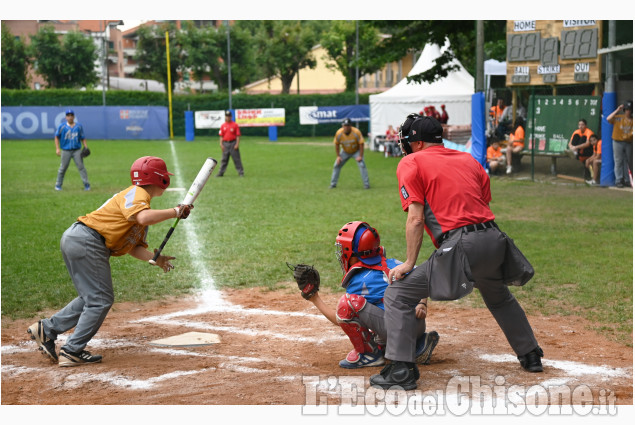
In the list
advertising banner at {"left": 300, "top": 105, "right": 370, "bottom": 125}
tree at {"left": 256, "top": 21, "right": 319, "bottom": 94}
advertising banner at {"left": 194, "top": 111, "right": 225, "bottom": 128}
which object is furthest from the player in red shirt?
tree at {"left": 256, "top": 21, "right": 319, "bottom": 94}

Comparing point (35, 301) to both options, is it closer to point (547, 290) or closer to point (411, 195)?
point (411, 195)

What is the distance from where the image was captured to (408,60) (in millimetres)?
76312

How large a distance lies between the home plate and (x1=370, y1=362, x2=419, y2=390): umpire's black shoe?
1.93 m

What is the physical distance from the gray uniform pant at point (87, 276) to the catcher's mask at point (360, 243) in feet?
6.38

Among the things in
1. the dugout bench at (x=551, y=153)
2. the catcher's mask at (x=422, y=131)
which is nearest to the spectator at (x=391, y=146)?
the dugout bench at (x=551, y=153)

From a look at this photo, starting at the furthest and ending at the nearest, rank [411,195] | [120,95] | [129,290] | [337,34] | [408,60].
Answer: [408,60] < [337,34] < [120,95] < [129,290] < [411,195]

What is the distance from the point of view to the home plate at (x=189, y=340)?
6789 millimetres

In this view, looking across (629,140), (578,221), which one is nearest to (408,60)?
(629,140)

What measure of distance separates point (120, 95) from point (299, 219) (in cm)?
4120

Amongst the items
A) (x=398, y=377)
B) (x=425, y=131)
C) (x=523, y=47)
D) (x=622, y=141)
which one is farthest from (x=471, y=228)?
(x=523, y=47)

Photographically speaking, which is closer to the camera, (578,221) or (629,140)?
(578,221)

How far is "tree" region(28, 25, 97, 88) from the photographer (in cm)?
6200

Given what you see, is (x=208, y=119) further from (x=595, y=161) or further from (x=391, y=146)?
(x=595, y=161)

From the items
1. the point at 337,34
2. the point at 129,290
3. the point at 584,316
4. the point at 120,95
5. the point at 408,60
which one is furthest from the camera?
the point at 408,60
